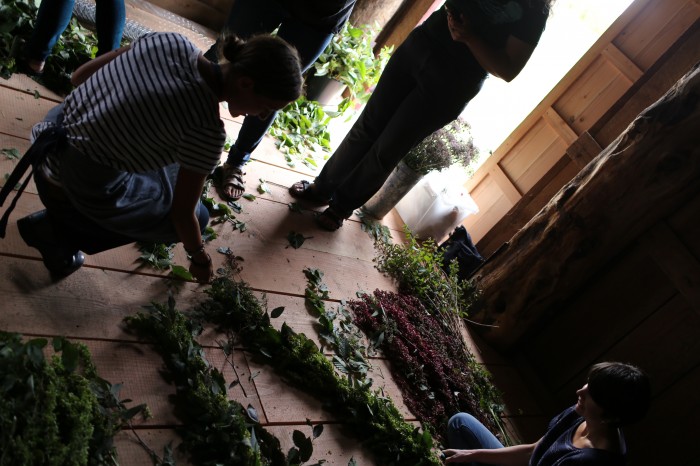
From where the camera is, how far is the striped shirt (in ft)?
4.25

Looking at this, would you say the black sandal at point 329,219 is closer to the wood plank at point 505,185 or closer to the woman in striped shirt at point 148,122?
the woman in striped shirt at point 148,122

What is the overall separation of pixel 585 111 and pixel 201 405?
10.1 feet

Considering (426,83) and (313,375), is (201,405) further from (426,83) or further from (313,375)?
(426,83)

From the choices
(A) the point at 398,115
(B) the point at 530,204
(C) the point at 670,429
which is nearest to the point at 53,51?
(A) the point at 398,115

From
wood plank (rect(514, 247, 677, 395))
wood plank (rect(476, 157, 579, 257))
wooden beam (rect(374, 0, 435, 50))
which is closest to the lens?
wood plank (rect(514, 247, 677, 395))

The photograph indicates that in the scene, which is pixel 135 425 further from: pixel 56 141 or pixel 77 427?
pixel 56 141

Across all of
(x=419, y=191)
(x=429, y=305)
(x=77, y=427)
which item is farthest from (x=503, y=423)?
(x=77, y=427)

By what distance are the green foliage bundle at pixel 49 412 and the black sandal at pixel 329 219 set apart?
159cm

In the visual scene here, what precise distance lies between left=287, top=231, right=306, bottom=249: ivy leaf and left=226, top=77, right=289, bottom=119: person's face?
114 cm

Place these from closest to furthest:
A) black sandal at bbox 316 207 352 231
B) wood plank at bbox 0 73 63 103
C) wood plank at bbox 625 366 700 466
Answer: wood plank at bbox 0 73 63 103 < wood plank at bbox 625 366 700 466 < black sandal at bbox 316 207 352 231

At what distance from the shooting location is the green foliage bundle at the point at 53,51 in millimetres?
2238

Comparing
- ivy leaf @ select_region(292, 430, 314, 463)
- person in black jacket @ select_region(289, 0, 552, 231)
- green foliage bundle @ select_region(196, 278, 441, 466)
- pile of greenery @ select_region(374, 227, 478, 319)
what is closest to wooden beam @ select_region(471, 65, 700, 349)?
pile of greenery @ select_region(374, 227, 478, 319)

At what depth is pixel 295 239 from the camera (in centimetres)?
251

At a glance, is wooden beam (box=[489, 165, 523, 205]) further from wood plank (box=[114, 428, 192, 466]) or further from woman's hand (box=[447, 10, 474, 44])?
wood plank (box=[114, 428, 192, 466])
